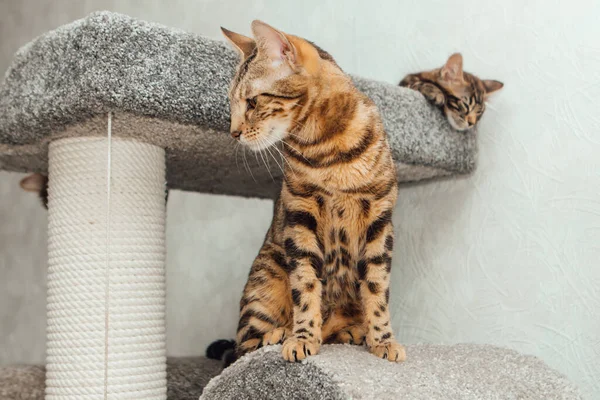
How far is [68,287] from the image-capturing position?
1246 mm

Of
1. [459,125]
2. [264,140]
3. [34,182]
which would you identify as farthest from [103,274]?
[459,125]

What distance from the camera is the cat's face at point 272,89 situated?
1.07m

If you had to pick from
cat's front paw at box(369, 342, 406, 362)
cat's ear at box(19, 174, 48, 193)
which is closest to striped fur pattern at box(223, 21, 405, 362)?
cat's front paw at box(369, 342, 406, 362)

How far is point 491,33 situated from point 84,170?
36.2 inches

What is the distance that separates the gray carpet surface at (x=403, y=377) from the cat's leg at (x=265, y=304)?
0.17 m

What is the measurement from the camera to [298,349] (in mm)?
961

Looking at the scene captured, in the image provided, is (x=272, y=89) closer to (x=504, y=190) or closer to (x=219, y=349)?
(x=504, y=190)

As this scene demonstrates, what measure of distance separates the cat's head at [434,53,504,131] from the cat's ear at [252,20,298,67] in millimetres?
510

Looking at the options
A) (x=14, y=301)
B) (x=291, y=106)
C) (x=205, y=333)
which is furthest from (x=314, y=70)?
(x=14, y=301)

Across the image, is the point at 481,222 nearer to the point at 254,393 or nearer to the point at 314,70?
the point at 314,70

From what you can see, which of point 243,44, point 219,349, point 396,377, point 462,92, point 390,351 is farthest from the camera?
point 219,349

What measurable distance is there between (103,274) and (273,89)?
48 cm

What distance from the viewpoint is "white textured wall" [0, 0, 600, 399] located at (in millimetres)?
1310

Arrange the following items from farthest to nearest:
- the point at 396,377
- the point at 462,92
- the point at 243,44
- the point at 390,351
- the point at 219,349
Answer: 1. the point at 219,349
2. the point at 462,92
3. the point at 243,44
4. the point at 390,351
5. the point at 396,377
